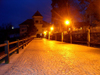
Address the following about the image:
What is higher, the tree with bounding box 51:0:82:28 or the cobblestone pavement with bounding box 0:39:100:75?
the tree with bounding box 51:0:82:28

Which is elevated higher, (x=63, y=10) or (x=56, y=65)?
(x=63, y=10)

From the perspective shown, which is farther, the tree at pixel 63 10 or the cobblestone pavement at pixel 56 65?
the tree at pixel 63 10

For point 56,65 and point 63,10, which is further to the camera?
point 63,10

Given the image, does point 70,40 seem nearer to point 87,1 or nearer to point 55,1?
point 87,1

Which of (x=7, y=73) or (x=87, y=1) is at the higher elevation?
(x=87, y=1)

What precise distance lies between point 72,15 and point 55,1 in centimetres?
695

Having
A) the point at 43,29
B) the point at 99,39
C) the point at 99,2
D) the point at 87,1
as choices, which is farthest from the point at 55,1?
the point at 43,29

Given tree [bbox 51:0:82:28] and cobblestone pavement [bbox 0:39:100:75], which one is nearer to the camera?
cobblestone pavement [bbox 0:39:100:75]

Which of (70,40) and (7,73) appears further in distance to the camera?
(70,40)

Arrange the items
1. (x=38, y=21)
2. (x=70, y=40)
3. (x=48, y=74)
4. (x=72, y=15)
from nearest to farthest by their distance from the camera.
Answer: (x=48, y=74) < (x=70, y=40) < (x=72, y=15) < (x=38, y=21)

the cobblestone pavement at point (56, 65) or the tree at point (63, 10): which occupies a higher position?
Result: the tree at point (63, 10)

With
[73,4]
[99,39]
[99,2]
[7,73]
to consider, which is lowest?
[7,73]

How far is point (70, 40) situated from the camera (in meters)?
21.4

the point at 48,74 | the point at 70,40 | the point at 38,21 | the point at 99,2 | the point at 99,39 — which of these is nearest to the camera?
the point at 48,74
